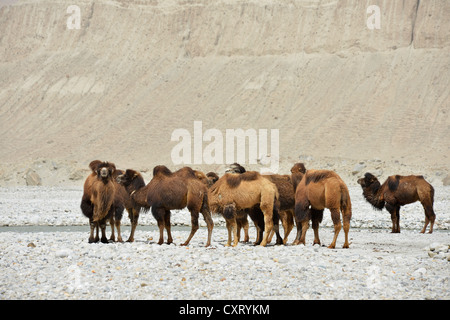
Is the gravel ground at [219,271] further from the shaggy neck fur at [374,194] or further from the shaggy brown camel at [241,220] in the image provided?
the shaggy neck fur at [374,194]

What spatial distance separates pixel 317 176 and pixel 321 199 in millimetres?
487

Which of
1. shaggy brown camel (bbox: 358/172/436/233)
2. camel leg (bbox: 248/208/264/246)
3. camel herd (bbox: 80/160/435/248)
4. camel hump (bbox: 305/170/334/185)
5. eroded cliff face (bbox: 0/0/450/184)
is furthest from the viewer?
eroded cliff face (bbox: 0/0/450/184)

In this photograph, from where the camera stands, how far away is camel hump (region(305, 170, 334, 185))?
A: 13664 mm

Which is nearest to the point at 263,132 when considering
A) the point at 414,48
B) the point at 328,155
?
the point at 328,155

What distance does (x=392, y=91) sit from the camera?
6588cm

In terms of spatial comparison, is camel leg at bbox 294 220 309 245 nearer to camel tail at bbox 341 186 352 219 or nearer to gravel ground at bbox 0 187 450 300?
gravel ground at bbox 0 187 450 300

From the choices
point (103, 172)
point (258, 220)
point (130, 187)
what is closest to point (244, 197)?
point (258, 220)

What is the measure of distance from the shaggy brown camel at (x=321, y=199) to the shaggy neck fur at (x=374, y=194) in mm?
5769

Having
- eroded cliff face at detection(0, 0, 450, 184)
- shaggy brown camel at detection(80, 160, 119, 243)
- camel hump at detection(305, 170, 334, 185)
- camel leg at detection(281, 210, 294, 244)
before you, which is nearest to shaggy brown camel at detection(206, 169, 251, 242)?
camel leg at detection(281, 210, 294, 244)

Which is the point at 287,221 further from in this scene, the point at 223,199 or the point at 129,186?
the point at 129,186

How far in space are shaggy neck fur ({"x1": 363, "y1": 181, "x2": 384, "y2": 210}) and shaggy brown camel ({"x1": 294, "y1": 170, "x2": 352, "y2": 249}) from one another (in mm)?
5769

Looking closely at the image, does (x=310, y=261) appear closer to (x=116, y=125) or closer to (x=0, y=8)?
(x=116, y=125)

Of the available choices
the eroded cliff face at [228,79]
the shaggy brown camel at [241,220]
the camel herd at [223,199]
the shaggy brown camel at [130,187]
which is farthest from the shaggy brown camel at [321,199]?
the eroded cliff face at [228,79]

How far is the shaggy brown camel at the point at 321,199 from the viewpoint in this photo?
43.8 ft
